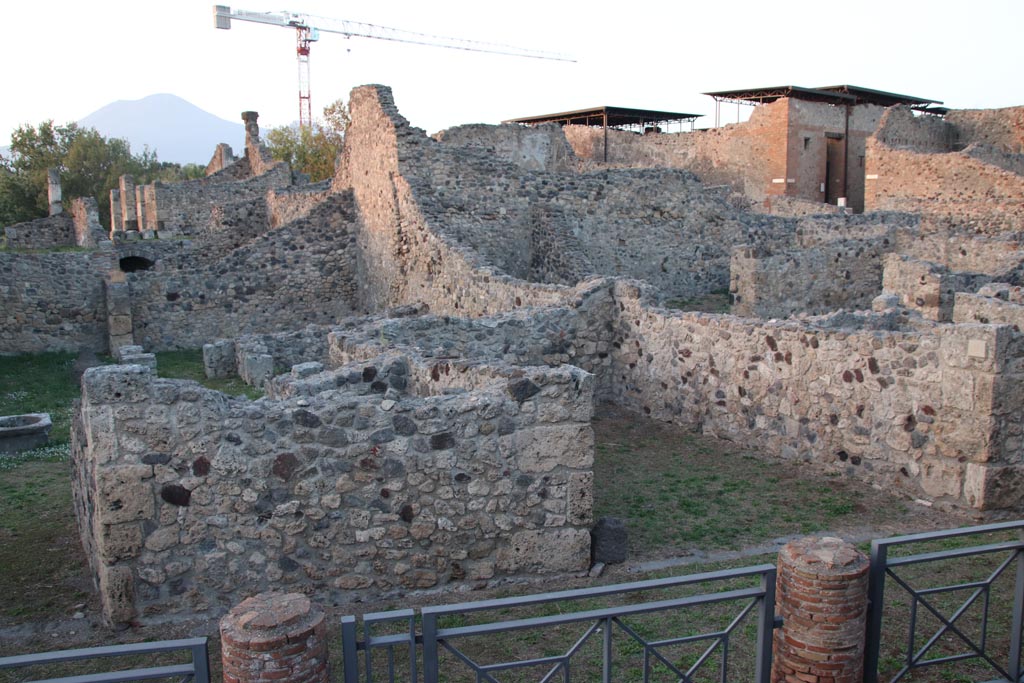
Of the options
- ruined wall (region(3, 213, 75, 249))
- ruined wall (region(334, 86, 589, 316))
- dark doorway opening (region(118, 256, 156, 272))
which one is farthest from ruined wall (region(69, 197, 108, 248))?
ruined wall (region(334, 86, 589, 316))

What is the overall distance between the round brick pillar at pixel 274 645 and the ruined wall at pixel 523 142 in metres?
21.1

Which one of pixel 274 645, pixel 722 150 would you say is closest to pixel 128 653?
pixel 274 645

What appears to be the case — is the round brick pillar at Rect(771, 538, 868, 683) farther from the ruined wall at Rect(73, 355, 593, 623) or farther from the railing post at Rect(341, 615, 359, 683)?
the railing post at Rect(341, 615, 359, 683)

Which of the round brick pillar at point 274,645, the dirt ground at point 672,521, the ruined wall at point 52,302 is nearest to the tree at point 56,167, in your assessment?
the ruined wall at point 52,302

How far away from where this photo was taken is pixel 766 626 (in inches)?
176

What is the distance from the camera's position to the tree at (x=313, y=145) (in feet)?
145

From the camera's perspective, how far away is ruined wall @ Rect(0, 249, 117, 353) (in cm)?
1655

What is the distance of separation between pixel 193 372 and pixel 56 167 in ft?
97.3

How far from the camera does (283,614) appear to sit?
3992 millimetres

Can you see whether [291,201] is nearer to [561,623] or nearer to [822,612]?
[561,623]

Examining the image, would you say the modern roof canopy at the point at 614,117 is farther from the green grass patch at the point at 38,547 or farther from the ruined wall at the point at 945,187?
the green grass patch at the point at 38,547

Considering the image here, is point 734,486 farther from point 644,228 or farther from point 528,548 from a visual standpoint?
point 644,228

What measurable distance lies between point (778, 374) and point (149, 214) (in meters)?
26.4

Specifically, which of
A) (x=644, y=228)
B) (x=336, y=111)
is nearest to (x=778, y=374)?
(x=644, y=228)
